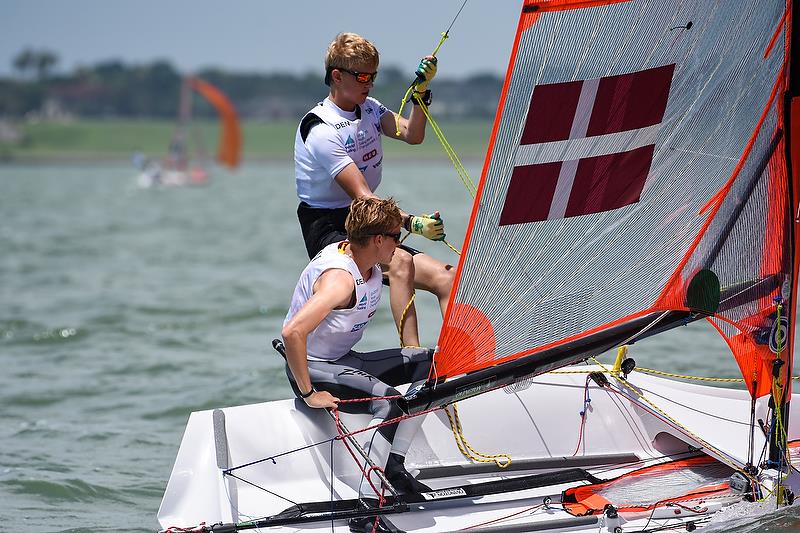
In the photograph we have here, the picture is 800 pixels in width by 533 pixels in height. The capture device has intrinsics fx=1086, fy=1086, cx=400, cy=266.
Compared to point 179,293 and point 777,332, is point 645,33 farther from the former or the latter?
point 179,293

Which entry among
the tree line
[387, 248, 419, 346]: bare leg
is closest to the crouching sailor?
[387, 248, 419, 346]: bare leg

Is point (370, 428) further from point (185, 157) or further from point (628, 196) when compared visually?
point (185, 157)

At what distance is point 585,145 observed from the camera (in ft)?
12.2

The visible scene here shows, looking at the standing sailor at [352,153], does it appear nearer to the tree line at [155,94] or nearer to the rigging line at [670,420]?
the rigging line at [670,420]

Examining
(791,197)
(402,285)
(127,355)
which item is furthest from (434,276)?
(127,355)

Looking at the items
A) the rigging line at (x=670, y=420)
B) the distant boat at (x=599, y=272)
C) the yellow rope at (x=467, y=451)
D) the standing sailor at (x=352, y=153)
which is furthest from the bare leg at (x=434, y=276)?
the rigging line at (x=670, y=420)

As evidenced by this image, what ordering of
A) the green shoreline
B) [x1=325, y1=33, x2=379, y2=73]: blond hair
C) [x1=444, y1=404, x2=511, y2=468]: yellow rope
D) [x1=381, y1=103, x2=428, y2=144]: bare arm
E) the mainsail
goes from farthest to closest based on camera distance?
1. the green shoreline
2. [x1=381, y1=103, x2=428, y2=144]: bare arm
3. [x1=444, y1=404, x2=511, y2=468]: yellow rope
4. [x1=325, y1=33, x2=379, y2=73]: blond hair
5. the mainsail

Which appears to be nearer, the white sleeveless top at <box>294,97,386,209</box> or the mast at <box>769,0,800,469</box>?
the mast at <box>769,0,800,469</box>

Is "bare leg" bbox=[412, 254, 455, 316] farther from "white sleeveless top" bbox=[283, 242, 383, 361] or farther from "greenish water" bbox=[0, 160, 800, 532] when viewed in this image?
"greenish water" bbox=[0, 160, 800, 532]

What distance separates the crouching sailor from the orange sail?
134ft

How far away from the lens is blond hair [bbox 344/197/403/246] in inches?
153

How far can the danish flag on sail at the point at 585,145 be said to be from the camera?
3643mm

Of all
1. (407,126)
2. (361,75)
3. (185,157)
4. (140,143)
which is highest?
(140,143)

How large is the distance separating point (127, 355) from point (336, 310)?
230 inches
